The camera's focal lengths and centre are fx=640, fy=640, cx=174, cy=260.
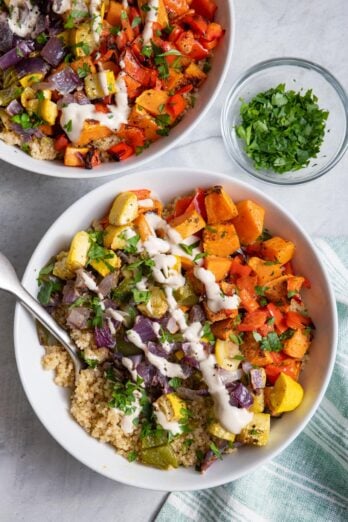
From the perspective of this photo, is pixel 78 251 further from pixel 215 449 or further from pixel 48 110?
pixel 215 449

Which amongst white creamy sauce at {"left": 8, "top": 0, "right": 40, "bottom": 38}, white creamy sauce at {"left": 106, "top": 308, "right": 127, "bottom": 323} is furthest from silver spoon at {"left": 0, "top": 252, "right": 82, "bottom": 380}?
white creamy sauce at {"left": 8, "top": 0, "right": 40, "bottom": 38}

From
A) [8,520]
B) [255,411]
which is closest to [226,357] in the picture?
[255,411]

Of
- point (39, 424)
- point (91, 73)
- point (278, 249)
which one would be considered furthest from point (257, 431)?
point (91, 73)

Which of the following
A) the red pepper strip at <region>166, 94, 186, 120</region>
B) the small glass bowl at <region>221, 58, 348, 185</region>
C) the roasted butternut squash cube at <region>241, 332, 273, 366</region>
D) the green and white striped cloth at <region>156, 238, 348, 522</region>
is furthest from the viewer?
the small glass bowl at <region>221, 58, 348, 185</region>

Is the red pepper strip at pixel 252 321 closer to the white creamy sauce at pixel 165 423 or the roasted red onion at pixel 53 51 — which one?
the white creamy sauce at pixel 165 423

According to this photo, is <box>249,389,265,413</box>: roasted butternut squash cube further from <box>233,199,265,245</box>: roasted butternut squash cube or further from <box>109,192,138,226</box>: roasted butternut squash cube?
<box>109,192,138,226</box>: roasted butternut squash cube

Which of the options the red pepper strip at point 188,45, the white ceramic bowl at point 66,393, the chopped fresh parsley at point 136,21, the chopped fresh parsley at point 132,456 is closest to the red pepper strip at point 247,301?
the white ceramic bowl at point 66,393
